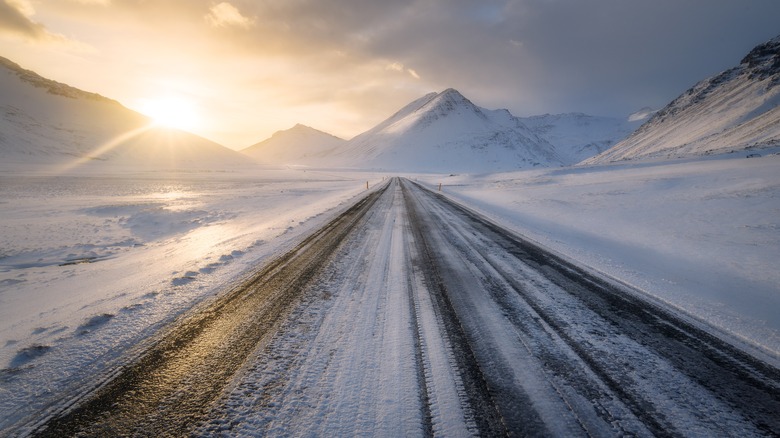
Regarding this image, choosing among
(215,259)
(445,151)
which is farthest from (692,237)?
(445,151)

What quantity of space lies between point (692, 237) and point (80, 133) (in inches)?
6308

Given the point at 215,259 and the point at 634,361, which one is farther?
the point at 215,259

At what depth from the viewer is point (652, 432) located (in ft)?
6.63

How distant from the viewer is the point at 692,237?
7578mm

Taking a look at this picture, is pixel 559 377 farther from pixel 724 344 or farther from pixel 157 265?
pixel 157 265

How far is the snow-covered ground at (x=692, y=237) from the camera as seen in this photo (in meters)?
4.23

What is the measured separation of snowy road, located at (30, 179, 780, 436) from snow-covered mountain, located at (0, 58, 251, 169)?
92157 millimetres

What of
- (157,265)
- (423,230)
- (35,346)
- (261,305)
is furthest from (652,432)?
(157,265)

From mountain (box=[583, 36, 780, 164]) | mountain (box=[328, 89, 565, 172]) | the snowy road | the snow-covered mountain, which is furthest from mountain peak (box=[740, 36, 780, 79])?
the snow-covered mountain

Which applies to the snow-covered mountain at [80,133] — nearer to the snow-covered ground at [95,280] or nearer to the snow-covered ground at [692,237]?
the snow-covered ground at [95,280]

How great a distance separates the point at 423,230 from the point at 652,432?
21.9 ft

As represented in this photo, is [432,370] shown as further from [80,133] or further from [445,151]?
[445,151]

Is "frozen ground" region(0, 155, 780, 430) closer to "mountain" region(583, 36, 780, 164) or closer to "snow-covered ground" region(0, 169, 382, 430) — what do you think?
"snow-covered ground" region(0, 169, 382, 430)

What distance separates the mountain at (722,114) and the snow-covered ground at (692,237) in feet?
115
